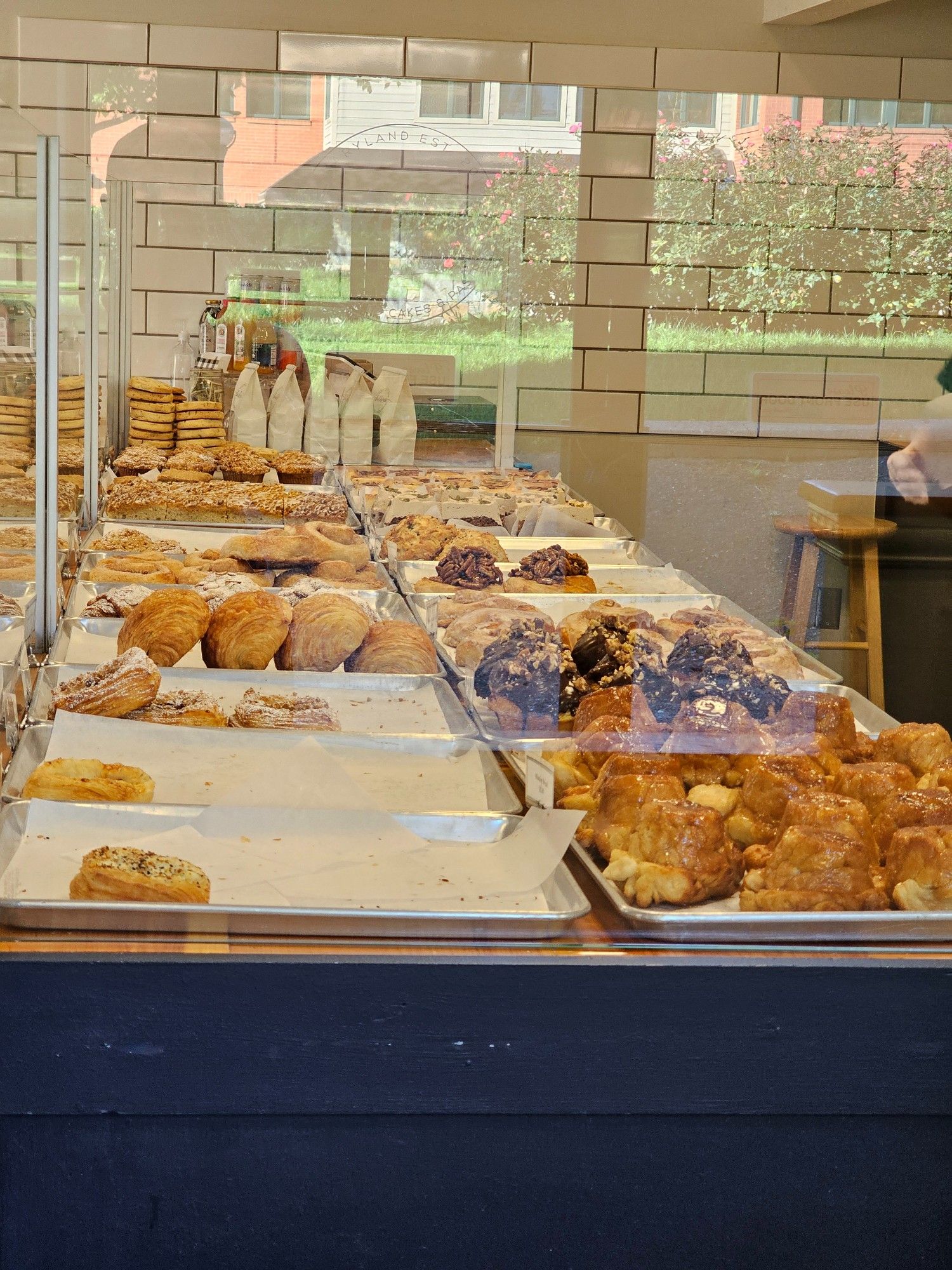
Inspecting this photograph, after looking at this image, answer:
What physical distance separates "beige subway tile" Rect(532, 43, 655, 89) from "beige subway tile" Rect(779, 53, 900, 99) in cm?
12

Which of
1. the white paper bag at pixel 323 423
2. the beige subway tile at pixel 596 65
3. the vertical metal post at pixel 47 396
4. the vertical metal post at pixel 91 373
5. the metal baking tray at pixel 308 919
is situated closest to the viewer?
the metal baking tray at pixel 308 919

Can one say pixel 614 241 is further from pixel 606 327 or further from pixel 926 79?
pixel 926 79

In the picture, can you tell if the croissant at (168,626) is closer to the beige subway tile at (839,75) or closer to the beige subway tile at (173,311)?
the beige subway tile at (173,311)

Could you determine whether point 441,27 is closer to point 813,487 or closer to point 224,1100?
point 813,487

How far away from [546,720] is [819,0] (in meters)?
0.68

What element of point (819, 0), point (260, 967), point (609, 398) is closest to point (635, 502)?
point (609, 398)

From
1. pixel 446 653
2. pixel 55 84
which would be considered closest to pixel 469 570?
pixel 446 653

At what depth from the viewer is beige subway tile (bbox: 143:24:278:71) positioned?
1173 mm

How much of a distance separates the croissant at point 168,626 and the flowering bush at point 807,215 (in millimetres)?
713

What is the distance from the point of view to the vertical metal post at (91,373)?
1831mm

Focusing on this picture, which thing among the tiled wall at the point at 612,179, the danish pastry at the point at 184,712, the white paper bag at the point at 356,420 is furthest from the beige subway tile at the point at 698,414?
the danish pastry at the point at 184,712

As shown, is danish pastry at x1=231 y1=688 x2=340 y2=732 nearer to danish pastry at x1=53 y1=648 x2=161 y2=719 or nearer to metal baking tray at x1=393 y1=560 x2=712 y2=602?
danish pastry at x1=53 y1=648 x2=161 y2=719

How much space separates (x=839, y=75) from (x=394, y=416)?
0.55m

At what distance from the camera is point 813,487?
1.23m
